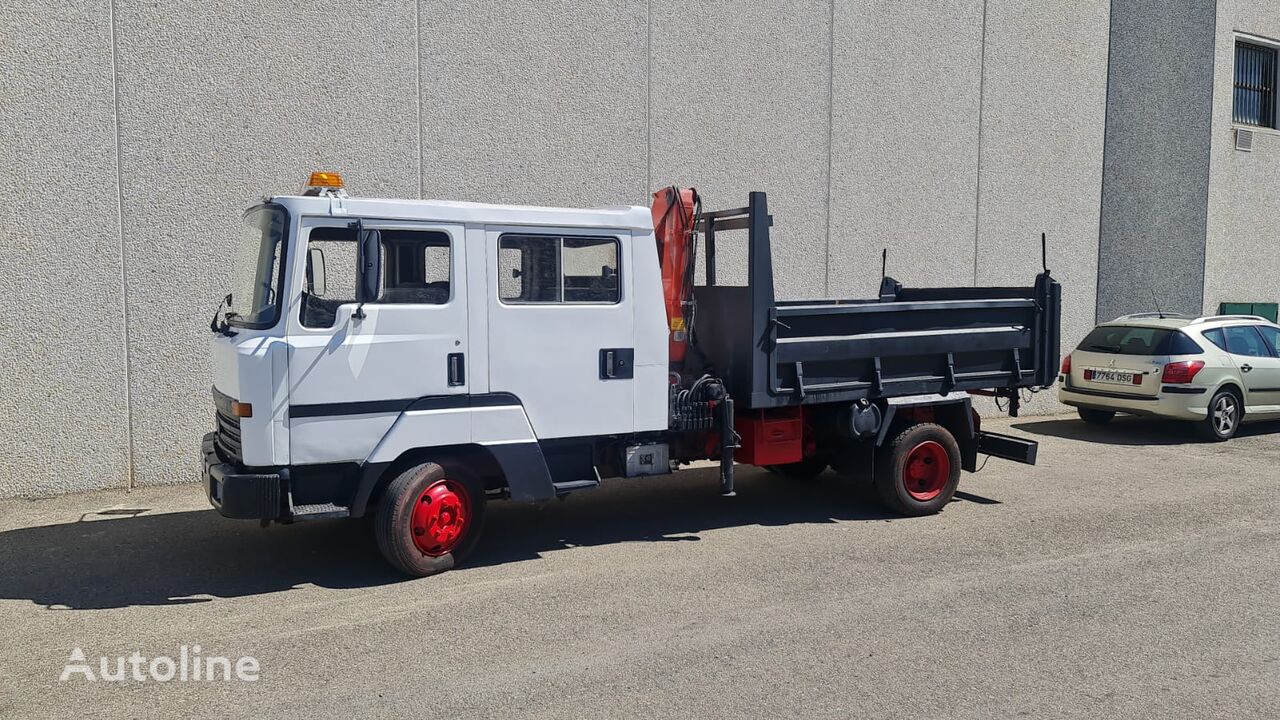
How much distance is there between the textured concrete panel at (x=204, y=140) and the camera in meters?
8.73

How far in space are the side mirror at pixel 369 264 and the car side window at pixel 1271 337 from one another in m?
11.5

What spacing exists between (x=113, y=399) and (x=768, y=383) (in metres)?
6.01

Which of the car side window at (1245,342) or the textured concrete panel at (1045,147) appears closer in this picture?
the car side window at (1245,342)

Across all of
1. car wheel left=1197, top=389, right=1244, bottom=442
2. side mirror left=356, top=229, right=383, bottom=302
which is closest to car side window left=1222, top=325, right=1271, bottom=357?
car wheel left=1197, top=389, right=1244, bottom=442

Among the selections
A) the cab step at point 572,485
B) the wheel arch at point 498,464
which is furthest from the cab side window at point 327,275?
the cab step at point 572,485

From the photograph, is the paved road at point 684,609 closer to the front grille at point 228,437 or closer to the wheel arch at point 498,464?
the wheel arch at point 498,464

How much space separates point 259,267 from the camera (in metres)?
6.19

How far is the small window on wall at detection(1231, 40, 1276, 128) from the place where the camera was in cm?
1630

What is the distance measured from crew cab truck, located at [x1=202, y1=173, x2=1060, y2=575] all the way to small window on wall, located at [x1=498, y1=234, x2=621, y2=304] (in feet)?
0.04

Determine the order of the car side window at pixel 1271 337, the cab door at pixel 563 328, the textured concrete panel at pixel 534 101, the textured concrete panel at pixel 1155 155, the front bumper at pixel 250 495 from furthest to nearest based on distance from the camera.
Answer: the textured concrete panel at pixel 1155 155 → the car side window at pixel 1271 337 → the textured concrete panel at pixel 534 101 → the cab door at pixel 563 328 → the front bumper at pixel 250 495

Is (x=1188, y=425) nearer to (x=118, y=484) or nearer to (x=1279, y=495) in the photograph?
(x=1279, y=495)

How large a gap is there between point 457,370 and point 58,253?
4643 millimetres

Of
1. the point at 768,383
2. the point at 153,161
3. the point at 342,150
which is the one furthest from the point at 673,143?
the point at 153,161

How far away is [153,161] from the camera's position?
8.76 metres
